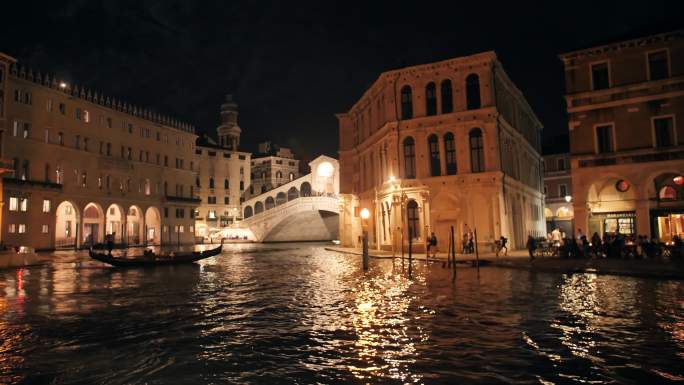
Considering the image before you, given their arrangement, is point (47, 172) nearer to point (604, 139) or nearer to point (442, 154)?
point (442, 154)

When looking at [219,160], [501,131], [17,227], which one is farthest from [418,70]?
[219,160]

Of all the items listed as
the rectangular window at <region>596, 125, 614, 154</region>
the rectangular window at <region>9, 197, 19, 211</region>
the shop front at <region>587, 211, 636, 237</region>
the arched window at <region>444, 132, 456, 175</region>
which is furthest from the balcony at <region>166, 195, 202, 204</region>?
the rectangular window at <region>596, 125, 614, 154</region>

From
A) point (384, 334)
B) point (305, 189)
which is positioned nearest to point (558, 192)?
point (305, 189)

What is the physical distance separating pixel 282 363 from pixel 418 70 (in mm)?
25463

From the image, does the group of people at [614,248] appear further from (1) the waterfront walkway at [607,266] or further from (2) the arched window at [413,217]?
(2) the arched window at [413,217]

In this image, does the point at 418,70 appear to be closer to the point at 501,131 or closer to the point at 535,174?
the point at 501,131

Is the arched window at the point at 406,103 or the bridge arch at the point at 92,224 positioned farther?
the bridge arch at the point at 92,224

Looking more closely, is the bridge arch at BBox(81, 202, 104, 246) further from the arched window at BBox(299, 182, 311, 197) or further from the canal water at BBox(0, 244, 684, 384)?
the canal water at BBox(0, 244, 684, 384)

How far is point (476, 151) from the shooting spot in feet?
93.6

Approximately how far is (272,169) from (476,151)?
191 feet

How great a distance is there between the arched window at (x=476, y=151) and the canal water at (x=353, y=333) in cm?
1393

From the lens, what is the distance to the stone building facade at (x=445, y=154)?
2780cm

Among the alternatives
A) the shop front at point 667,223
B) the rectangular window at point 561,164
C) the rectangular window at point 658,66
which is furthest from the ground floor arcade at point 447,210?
the rectangular window at point 561,164

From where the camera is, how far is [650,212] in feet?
74.1
